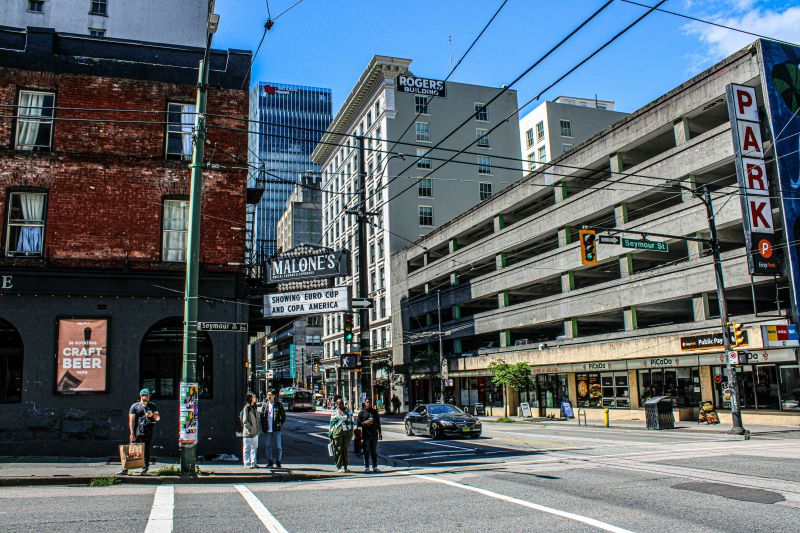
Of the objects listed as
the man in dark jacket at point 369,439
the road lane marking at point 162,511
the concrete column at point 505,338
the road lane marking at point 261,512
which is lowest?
the road lane marking at point 261,512

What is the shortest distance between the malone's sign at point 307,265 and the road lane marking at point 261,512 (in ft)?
23.4

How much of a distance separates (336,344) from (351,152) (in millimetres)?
25098

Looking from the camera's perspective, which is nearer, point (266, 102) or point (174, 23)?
point (174, 23)

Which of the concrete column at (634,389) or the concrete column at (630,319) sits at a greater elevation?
the concrete column at (630,319)

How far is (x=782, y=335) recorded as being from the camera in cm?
2727

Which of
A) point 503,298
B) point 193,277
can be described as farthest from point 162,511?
point 503,298

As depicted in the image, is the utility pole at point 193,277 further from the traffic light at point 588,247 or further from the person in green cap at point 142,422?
the traffic light at point 588,247

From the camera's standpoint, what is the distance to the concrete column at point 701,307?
3175cm

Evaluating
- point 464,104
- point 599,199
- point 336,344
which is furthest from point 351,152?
point 599,199

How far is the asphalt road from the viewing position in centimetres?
830

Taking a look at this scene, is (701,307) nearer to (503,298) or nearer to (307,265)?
(503,298)

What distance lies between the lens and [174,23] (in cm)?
3131

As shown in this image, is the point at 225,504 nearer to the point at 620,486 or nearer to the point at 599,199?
the point at 620,486

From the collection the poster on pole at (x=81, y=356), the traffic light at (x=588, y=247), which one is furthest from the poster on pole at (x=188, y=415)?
the traffic light at (x=588, y=247)
